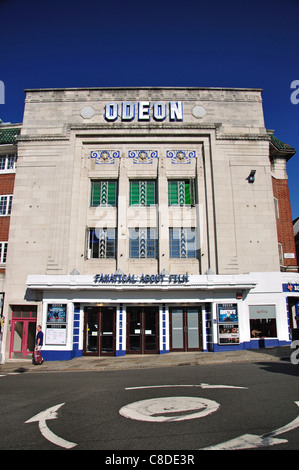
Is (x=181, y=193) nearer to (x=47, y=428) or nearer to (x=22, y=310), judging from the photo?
(x=22, y=310)

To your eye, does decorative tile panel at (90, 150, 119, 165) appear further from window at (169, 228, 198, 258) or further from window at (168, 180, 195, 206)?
window at (169, 228, 198, 258)

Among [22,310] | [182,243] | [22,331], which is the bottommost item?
[22,331]

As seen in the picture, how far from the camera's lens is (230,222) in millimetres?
21266

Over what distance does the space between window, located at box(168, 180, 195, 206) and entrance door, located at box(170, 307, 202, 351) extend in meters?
7.13

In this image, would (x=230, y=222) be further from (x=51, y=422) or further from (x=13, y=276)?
(x=51, y=422)

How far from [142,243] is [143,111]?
9552 millimetres

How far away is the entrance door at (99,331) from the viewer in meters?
19.7

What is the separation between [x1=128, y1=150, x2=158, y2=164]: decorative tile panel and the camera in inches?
891

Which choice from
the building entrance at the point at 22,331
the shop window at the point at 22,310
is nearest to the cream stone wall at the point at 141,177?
the shop window at the point at 22,310

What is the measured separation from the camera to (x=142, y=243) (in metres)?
21.5

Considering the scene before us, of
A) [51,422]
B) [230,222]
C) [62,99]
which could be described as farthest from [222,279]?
[62,99]

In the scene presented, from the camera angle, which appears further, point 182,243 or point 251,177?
point 251,177

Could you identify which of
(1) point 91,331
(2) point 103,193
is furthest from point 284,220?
(1) point 91,331

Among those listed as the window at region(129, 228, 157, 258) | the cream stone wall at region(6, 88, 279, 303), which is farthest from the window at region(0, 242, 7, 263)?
the window at region(129, 228, 157, 258)
